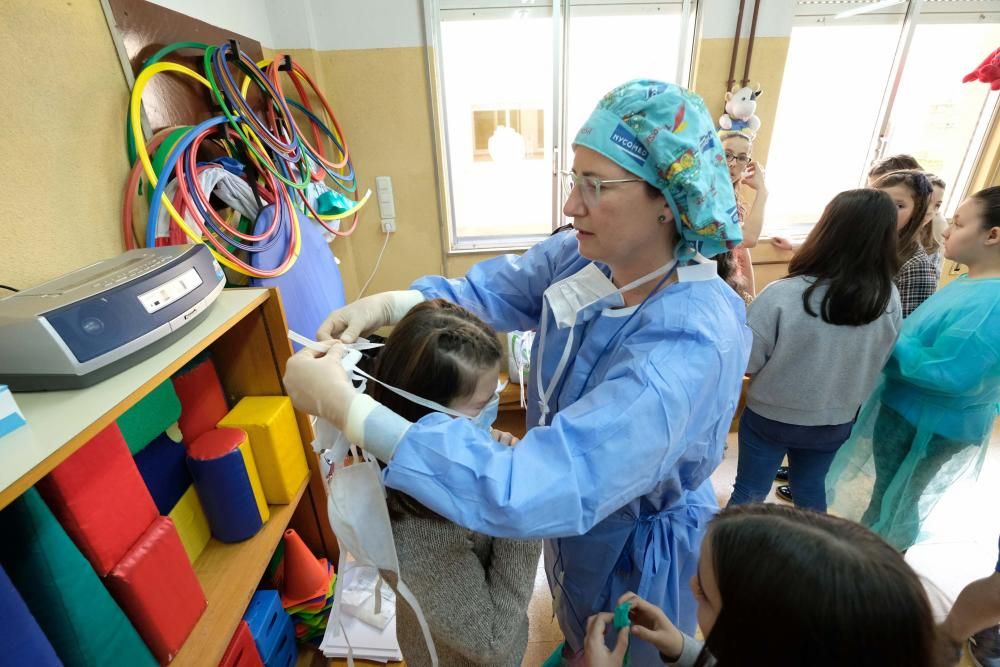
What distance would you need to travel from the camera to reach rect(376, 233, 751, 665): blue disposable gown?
2.08 feet

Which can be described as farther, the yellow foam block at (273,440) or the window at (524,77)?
the window at (524,77)

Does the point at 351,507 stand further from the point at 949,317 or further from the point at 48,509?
the point at 949,317

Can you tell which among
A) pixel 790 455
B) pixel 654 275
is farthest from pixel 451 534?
pixel 790 455

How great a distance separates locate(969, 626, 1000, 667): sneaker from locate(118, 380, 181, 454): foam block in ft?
8.03

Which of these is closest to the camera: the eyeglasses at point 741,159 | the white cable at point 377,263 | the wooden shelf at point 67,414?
the wooden shelf at point 67,414

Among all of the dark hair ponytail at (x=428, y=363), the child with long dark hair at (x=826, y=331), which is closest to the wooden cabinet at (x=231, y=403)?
the dark hair ponytail at (x=428, y=363)

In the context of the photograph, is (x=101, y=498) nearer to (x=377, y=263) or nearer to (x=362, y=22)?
(x=377, y=263)

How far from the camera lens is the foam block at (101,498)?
2.07 ft

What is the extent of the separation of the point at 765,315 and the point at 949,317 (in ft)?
1.75

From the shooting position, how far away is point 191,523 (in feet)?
3.21

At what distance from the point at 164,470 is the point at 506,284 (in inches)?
34.2

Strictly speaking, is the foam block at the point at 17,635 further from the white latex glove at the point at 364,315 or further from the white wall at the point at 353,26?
the white wall at the point at 353,26

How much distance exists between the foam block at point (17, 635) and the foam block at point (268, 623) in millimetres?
599

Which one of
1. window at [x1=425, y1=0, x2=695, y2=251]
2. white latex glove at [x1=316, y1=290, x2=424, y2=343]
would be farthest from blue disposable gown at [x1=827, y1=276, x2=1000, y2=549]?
window at [x1=425, y1=0, x2=695, y2=251]
